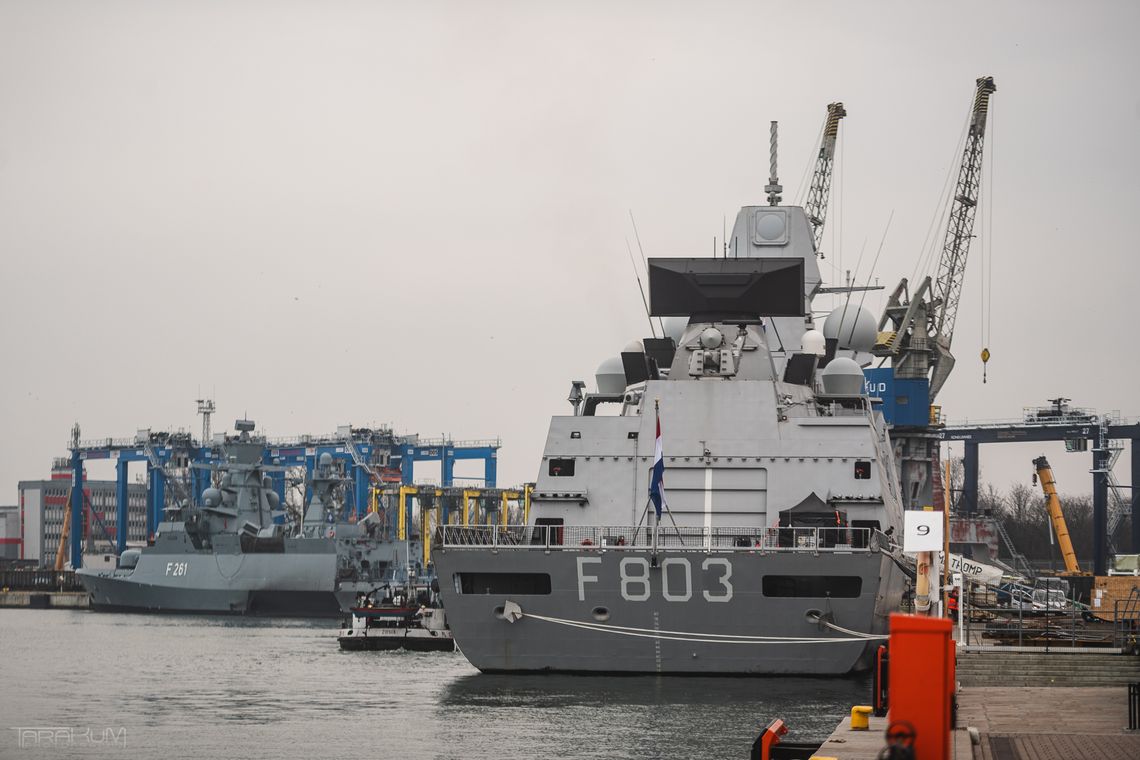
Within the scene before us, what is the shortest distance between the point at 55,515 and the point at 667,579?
12118 centimetres

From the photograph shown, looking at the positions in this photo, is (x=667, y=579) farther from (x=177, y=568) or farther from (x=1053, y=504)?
(x=177, y=568)

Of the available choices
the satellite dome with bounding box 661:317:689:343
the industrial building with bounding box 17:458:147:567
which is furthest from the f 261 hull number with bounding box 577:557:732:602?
the industrial building with bounding box 17:458:147:567

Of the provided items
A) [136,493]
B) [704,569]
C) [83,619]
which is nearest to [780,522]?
[704,569]

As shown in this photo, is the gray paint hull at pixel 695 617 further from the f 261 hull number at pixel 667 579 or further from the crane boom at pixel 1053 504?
the crane boom at pixel 1053 504

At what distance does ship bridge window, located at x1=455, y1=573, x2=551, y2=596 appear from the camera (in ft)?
86.0

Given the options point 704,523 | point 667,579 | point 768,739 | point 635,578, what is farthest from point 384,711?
point 768,739

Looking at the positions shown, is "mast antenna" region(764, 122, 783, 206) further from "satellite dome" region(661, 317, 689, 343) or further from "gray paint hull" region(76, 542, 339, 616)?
"gray paint hull" region(76, 542, 339, 616)

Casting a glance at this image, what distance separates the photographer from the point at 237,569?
240 feet

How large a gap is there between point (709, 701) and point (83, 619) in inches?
1946

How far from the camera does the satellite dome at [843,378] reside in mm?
32062

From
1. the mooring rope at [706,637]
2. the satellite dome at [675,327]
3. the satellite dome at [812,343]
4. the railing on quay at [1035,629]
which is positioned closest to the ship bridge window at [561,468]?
the mooring rope at [706,637]

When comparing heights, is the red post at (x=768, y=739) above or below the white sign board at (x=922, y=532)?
below

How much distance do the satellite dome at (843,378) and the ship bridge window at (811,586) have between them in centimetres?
730

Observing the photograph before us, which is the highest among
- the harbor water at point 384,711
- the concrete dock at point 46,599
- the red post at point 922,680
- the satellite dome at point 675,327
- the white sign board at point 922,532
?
the satellite dome at point 675,327
